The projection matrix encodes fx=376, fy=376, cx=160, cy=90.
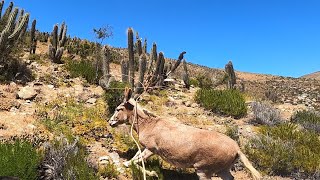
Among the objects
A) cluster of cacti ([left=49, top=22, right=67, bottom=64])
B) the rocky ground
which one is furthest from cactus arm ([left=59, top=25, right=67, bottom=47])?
the rocky ground

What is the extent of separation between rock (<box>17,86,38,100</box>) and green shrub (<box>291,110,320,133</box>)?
8.71 metres

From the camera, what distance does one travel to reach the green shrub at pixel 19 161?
5922mm

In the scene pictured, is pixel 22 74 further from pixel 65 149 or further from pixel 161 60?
pixel 65 149

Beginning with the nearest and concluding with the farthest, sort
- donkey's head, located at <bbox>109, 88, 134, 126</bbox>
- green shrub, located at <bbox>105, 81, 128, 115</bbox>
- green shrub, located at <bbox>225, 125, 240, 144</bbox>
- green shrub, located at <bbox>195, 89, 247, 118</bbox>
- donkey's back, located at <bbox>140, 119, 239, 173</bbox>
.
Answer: donkey's back, located at <bbox>140, 119, 239, 173</bbox> → donkey's head, located at <bbox>109, 88, 134, 126</bbox> → green shrub, located at <bbox>225, 125, 240, 144</bbox> → green shrub, located at <bbox>105, 81, 128, 115</bbox> → green shrub, located at <bbox>195, 89, 247, 118</bbox>

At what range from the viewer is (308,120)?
43.3 ft

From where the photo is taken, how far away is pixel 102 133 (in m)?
9.12

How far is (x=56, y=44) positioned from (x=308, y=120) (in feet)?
35.6

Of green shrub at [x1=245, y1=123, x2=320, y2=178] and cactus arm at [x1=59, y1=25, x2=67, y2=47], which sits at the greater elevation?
cactus arm at [x1=59, y1=25, x2=67, y2=47]

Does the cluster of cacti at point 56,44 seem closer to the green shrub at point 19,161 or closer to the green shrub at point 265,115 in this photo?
the green shrub at point 265,115

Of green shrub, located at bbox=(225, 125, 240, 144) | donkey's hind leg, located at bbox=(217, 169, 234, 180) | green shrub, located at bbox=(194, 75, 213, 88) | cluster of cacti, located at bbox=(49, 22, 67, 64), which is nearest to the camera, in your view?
donkey's hind leg, located at bbox=(217, 169, 234, 180)

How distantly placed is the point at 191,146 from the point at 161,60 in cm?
848

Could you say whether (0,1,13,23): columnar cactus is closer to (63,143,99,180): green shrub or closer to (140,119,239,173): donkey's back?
(63,143,99,180): green shrub

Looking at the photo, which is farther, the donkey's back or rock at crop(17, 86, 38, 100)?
rock at crop(17, 86, 38, 100)

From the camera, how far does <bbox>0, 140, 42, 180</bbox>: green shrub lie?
233 inches
